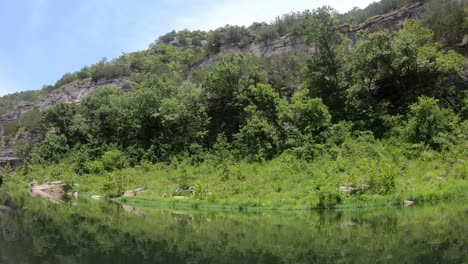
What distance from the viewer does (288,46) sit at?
207ft

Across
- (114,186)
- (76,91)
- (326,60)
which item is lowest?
(114,186)

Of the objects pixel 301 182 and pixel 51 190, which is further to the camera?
pixel 51 190

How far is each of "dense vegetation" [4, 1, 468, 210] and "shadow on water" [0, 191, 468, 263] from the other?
4763 mm

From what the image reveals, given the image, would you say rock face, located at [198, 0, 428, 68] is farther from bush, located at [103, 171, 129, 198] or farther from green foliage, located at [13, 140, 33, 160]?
green foliage, located at [13, 140, 33, 160]

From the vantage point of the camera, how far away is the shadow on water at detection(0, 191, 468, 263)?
12.6 metres

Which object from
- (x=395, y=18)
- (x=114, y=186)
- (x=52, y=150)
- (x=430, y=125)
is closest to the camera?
(x=430, y=125)

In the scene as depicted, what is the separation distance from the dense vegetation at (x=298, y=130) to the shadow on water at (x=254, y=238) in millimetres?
4763

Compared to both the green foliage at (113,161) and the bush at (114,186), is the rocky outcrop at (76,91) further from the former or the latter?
the bush at (114,186)

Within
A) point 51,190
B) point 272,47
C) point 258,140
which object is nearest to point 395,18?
point 272,47

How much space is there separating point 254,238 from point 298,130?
79.5ft

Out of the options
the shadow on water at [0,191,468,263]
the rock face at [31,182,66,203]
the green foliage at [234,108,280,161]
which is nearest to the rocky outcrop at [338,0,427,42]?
the green foliage at [234,108,280,161]

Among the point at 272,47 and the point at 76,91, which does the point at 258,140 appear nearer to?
the point at 272,47

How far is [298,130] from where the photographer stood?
39750mm

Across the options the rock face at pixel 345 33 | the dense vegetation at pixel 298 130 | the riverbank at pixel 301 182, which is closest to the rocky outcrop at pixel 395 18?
the rock face at pixel 345 33
